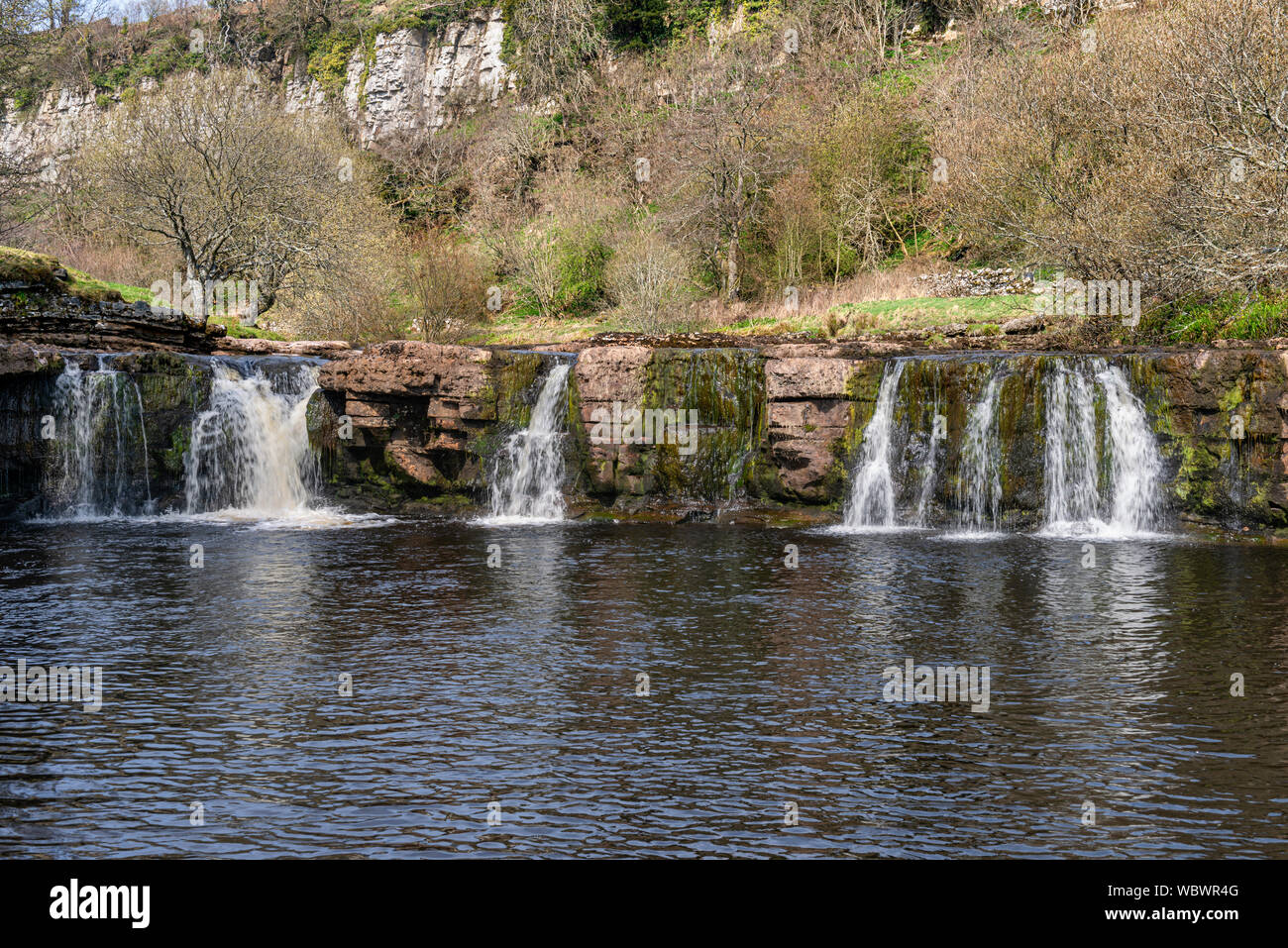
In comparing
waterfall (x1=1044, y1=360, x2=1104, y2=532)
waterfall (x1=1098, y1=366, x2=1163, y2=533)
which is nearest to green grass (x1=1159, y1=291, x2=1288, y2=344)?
waterfall (x1=1098, y1=366, x2=1163, y2=533)

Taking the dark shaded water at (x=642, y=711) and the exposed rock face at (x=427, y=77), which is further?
the exposed rock face at (x=427, y=77)

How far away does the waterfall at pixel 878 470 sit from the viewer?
21.8 metres

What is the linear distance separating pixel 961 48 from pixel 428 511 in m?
35.1

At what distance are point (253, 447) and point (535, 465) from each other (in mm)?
5930

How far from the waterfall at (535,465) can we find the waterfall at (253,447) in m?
4.20

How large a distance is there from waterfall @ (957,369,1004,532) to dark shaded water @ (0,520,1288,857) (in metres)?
4.29

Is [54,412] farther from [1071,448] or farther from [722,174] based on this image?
[722,174]

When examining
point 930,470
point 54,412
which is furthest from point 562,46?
point 930,470

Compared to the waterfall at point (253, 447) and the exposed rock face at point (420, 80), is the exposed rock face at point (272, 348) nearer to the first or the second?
the waterfall at point (253, 447)

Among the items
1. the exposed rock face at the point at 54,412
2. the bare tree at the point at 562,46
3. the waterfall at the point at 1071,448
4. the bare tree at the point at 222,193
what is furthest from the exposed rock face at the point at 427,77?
the waterfall at the point at 1071,448

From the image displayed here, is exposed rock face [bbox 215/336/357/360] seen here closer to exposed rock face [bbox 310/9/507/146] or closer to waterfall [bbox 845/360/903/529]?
waterfall [bbox 845/360/903/529]

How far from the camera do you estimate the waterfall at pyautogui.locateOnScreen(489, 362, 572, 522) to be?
23438 millimetres

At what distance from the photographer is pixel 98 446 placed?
22.9 m
